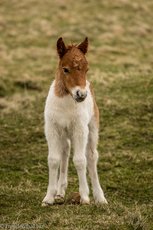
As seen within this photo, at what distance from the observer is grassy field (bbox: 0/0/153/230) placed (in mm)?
9164

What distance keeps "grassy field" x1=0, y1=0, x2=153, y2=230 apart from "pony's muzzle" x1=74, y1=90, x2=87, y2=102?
1.70 meters

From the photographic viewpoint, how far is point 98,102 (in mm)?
19500

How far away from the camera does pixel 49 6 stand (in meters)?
41.2

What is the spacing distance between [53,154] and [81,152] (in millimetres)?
452

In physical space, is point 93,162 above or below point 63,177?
above

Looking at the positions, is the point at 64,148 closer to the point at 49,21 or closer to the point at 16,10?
the point at 49,21

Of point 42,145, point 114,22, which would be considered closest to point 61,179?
point 42,145

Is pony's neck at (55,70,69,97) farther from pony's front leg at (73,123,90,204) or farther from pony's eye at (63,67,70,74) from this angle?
pony's front leg at (73,123,90,204)

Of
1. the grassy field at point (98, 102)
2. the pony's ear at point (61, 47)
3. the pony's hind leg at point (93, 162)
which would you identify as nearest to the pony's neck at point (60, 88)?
the pony's ear at point (61, 47)

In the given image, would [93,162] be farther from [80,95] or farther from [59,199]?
[80,95]

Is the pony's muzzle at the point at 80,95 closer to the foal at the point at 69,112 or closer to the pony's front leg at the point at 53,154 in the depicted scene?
the foal at the point at 69,112

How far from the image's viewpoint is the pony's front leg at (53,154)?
9484 millimetres

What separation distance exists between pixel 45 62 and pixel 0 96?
23.4 ft

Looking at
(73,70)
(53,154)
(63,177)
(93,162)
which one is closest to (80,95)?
(73,70)
